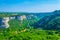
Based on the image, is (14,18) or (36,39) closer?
(36,39)

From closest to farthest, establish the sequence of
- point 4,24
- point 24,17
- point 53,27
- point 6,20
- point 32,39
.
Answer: point 32,39
point 53,27
point 4,24
point 6,20
point 24,17

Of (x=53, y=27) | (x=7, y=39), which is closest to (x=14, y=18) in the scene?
(x=53, y=27)

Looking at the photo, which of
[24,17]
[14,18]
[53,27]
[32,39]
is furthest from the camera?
[24,17]

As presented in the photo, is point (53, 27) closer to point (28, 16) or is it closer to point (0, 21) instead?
point (0, 21)

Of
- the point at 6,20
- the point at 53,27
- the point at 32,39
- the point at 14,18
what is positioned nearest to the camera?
the point at 32,39

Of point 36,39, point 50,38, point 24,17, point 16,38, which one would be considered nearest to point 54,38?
point 50,38

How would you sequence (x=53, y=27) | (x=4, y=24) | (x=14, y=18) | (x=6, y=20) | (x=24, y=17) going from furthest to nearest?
(x=24, y=17), (x=14, y=18), (x=6, y=20), (x=4, y=24), (x=53, y=27)

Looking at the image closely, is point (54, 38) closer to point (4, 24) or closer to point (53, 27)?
point (53, 27)

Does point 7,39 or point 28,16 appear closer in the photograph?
point 7,39
